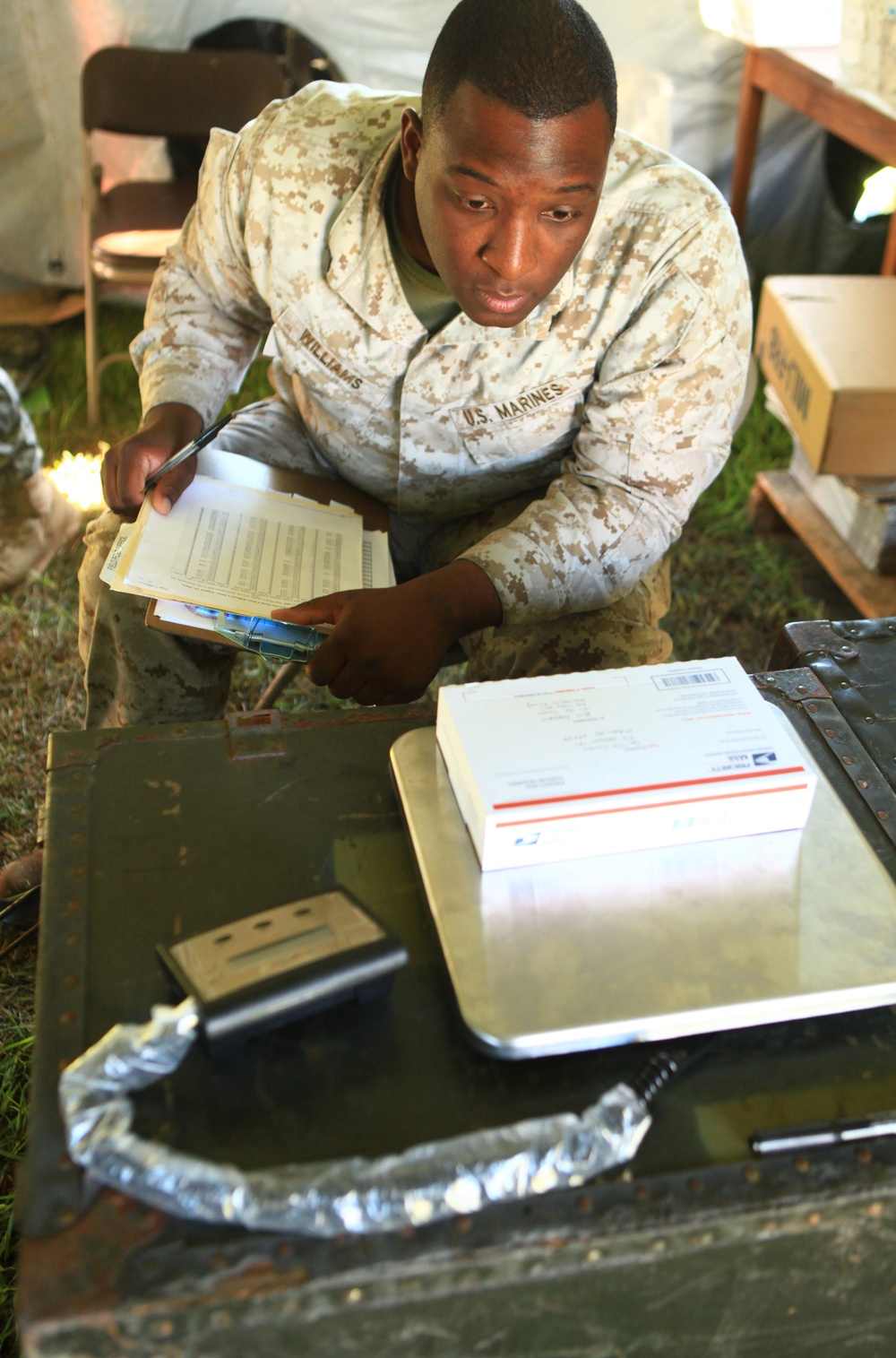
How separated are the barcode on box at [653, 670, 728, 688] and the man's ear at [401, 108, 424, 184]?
2.41ft

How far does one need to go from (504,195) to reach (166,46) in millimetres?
2478

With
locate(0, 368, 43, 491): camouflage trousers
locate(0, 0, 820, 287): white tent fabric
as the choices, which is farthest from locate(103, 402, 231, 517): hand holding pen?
locate(0, 0, 820, 287): white tent fabric

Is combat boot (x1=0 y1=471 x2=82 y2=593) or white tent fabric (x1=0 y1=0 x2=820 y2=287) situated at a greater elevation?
white tent fabric (x1=0 y1=0 x2=820 y2=287)

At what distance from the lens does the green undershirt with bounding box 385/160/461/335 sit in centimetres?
157

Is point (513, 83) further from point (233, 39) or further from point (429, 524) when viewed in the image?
point (233, 39)

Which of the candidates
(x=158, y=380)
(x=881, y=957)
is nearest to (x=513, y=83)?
(x=158, y=380)

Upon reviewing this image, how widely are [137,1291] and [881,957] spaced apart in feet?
1.99

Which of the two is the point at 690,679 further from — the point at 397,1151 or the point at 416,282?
the point at 416,282

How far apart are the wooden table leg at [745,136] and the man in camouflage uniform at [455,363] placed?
1913 millimetres

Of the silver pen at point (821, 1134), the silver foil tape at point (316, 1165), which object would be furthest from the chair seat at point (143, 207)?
the silver pen at point (821, 1134)

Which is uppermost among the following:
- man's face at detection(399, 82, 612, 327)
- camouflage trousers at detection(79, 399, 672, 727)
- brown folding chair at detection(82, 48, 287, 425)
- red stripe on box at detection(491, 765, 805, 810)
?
man's face at detection(399, 82, 612, 327)

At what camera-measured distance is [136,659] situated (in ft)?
5.35

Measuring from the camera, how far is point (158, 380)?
1.70 m

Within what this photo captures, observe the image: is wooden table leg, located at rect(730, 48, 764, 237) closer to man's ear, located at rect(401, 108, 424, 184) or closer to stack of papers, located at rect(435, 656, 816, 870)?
man's ear, located at rect(401, 108, 424, 184)
